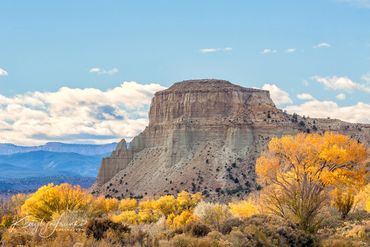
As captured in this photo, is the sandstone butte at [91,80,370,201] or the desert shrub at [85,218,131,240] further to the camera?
the sandstone butte at [91,80,370,201]

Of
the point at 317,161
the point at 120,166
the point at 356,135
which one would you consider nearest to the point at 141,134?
the point at 120,166

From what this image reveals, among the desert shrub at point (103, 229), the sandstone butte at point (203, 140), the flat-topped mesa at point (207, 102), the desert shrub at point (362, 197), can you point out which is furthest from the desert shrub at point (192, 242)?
the flat-topped mesa at point (207, 102)

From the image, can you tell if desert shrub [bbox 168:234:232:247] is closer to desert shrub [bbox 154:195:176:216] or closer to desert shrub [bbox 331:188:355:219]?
desert shrub [bbox 331:188:355:219]

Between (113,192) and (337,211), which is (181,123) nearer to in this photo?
(113,192)

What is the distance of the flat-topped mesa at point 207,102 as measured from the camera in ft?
386

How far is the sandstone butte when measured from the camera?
9844 cm

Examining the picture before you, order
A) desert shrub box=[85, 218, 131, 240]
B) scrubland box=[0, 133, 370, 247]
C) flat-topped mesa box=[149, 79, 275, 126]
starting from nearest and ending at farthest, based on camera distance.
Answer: scrubland box=[0, 133, 370, 247] < desert shrub box=[85, 218, 131, 240] < flat-topped mesa box=[149, 79, 275, 126]

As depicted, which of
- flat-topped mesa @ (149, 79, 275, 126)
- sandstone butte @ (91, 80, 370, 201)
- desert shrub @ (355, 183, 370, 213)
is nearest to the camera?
desert shrub @ (355, 183, 370, 213)

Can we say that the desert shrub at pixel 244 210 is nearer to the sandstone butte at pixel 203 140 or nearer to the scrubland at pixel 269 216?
the scrubland at pixel 269 216

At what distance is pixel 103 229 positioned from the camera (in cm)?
2027

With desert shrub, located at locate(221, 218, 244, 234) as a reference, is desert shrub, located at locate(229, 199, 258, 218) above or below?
below

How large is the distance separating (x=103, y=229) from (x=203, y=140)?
91.9 meters

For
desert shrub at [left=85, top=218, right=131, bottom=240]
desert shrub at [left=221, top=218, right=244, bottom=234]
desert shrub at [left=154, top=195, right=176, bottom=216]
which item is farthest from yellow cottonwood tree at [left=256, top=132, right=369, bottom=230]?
desert shrub at [left=154, top=195, right=176, bottom=216]

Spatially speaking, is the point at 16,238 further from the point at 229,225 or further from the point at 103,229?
the point at 229,225
